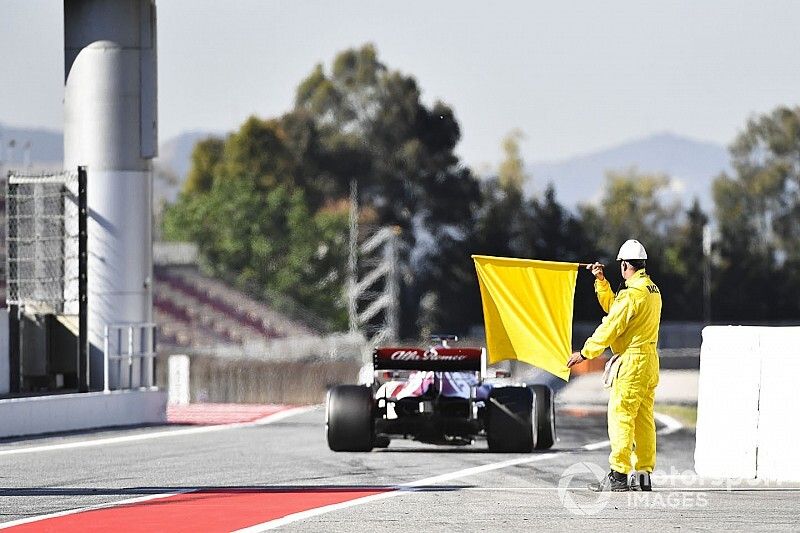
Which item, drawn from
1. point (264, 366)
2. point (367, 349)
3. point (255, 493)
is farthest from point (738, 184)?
point (255, 493)

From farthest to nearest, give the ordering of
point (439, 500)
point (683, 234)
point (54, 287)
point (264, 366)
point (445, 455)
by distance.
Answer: point (683, 234) → point (264, 366) → point (54, 287) → point (445, 455) → point (439, 500)

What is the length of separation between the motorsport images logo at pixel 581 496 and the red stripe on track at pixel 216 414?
35.1 ft

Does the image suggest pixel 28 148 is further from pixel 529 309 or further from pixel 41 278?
pixel 529 309

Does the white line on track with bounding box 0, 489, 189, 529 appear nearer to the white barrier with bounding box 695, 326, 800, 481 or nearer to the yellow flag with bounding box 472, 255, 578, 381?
the yellow flag with bounding box 472, 255, 578, 381

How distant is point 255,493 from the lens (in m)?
14.1

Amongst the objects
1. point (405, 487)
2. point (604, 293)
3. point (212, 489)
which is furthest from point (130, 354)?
point (604, 293)

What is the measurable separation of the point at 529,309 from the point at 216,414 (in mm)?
12858

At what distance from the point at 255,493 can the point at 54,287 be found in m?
13.0

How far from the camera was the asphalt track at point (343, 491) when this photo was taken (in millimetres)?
11867

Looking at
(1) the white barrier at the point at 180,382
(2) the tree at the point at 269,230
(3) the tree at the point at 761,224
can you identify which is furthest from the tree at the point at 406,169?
(1) the white barrier at the point at 180,382

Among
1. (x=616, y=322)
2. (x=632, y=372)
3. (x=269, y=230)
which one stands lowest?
(x=632, y=372)

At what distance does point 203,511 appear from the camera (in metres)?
12.6

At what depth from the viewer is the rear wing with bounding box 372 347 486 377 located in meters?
19.0

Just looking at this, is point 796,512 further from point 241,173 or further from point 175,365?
point 241,173
